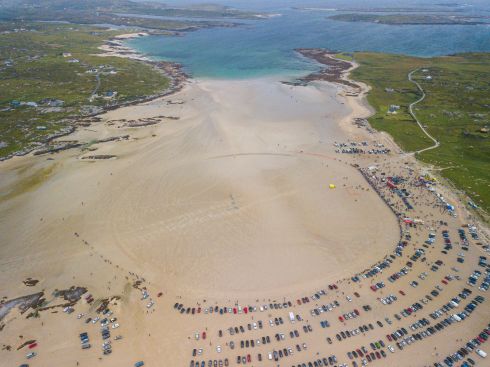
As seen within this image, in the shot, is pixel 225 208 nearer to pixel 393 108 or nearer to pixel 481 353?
pixel 481 353

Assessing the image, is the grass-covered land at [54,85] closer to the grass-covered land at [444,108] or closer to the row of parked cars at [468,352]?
the grass-covered land at [444,108]

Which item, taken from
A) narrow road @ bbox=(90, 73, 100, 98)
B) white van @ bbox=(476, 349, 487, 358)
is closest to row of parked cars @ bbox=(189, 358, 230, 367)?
white van @ bbox=(476, 349, 487, 358)

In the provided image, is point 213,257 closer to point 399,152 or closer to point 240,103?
point 399,152

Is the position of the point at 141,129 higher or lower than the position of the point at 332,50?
lower

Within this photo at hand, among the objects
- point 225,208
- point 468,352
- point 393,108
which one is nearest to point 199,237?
point 225,208

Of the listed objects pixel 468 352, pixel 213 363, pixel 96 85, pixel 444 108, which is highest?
pixel 96 85

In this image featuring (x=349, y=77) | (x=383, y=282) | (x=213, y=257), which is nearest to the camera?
(x=383, y=282)

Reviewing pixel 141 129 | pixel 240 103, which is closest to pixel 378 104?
pixel 240 103
